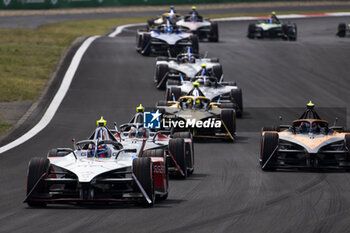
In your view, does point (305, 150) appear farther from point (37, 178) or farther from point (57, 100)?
point (57, 100)

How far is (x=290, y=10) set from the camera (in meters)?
70.2

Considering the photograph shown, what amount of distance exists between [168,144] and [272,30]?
36.3m

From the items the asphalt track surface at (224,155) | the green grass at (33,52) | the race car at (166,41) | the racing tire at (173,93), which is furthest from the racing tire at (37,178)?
the race car at (166,41)

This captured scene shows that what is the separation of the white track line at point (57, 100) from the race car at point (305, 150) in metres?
7.13

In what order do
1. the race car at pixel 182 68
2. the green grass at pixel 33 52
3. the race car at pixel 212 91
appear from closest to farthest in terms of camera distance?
1. the race car at pixel 212 91
2. the green grass at pixel 33 52
3. the race car at pixel 182 68

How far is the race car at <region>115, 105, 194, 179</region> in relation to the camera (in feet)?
60.1

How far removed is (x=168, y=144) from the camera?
1856cm

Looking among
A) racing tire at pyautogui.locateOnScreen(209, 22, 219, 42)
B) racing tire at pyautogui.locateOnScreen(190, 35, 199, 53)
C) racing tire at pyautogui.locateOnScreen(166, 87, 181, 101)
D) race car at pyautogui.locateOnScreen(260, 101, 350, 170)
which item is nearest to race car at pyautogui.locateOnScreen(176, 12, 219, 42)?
racing tire at pyautogui.locateOnScreen(209, 22, 219, 42)

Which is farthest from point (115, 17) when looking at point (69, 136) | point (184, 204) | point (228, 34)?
point (184, 204)

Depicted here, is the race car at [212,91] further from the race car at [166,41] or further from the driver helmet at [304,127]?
the race car at [166,41]

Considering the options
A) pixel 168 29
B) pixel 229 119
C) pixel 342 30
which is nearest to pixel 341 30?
pixel 342 30

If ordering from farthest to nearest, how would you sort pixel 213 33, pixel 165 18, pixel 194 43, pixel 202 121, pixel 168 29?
pixel 213 33 → pixel 165 18 → pixel 168 29 → pixel 194 43 → pixel 202 121

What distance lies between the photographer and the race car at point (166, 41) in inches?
1700

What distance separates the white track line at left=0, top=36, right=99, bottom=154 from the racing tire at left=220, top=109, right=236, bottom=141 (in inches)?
228
